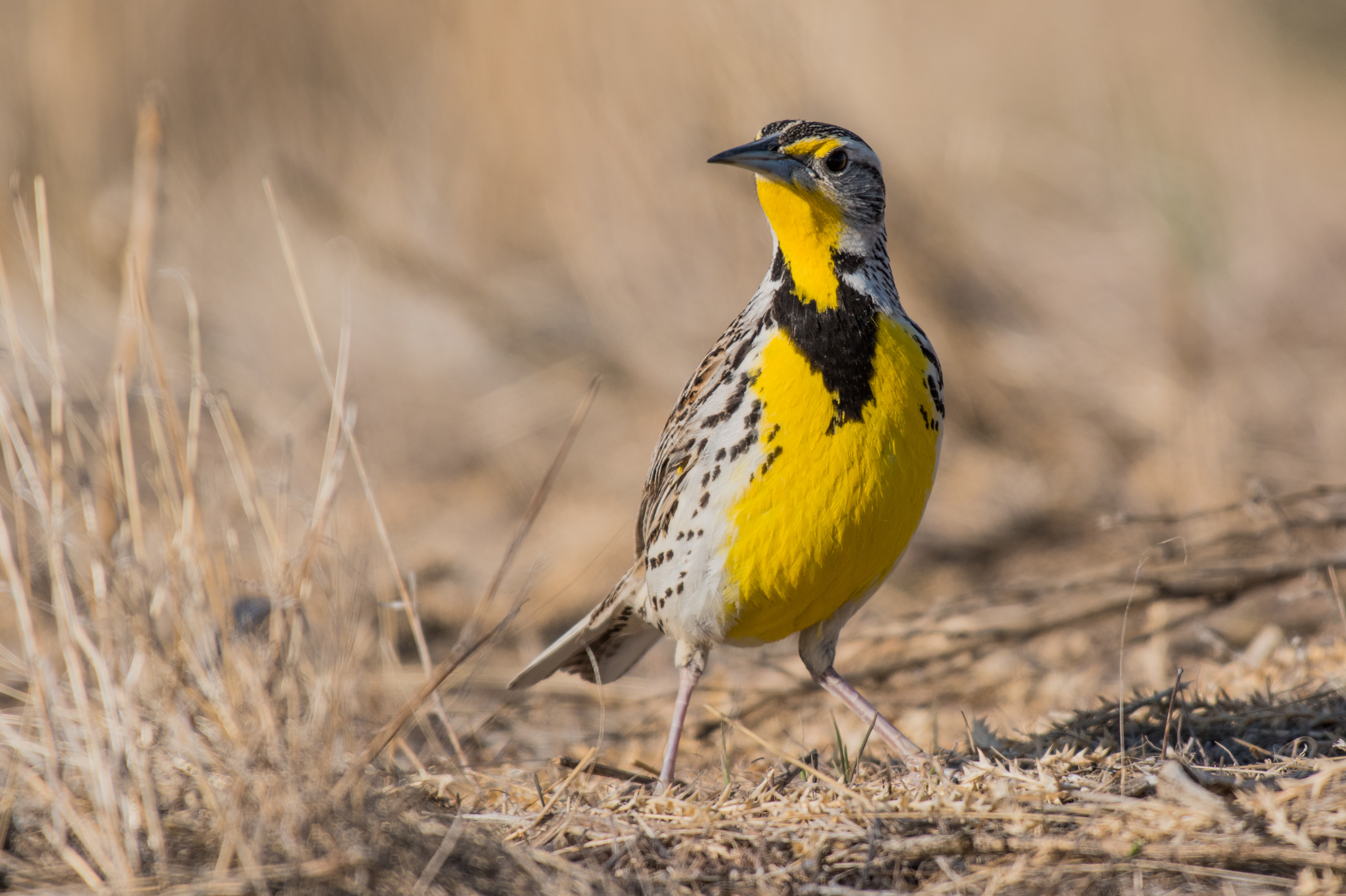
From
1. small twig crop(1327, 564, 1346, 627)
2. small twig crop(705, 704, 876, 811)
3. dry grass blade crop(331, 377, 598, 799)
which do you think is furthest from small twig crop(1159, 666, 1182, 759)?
dry grass blade crop(331, 377, 598, 799)

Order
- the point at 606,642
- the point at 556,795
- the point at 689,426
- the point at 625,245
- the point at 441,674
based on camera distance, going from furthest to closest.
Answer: the point at 625,245 → the point at 606,642 → the point at 689,426 → the point at 556,795 → the point at 441,674

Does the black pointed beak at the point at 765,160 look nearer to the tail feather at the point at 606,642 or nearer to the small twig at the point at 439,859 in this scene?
the tail feather at the point at 606,642

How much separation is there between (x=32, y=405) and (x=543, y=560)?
44.5 inches

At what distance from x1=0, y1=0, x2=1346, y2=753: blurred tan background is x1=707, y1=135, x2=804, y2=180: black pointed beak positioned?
8.41 ft

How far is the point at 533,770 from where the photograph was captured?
3299 millimetres

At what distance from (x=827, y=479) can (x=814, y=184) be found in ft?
2.72

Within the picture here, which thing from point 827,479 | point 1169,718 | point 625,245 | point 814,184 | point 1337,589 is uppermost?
point 814,184

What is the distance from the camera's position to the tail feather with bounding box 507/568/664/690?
3.82 meters

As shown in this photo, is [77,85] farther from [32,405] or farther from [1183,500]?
[1183,500]

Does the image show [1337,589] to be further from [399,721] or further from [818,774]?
[399,721]

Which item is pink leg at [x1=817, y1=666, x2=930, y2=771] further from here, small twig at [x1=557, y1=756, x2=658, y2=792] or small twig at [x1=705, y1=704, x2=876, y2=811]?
small twig at [x1=557, y1=756, x2=658, y2=792]

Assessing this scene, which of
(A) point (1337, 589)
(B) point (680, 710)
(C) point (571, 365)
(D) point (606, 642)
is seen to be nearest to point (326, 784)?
(B) point (680, 710)

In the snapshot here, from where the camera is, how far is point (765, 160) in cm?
332

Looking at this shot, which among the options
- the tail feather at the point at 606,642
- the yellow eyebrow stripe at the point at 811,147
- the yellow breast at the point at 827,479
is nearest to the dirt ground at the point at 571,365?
the tail feather at the point at 606,642
